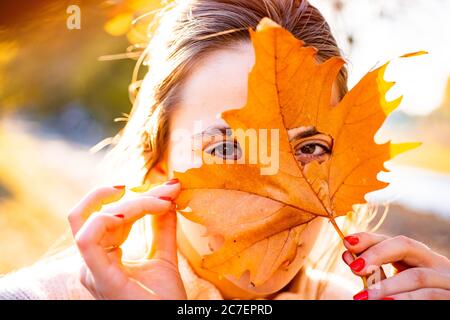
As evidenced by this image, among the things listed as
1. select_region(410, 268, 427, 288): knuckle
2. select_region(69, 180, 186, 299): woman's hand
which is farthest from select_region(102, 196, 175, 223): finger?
select_region(410, 268, 427, 288): knuckle

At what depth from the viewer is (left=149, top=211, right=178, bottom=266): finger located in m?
0.90

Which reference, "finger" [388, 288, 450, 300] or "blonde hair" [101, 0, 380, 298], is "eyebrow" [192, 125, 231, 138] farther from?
"finger" [388, 288, 450, 300]

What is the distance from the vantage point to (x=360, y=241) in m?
0.82

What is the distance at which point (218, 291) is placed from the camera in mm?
1283

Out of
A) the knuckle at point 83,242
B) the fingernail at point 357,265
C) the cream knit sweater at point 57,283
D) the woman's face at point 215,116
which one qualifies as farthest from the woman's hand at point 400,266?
the cream knit sweater at point 57,283

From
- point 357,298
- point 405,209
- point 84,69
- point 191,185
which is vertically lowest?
point 405,209

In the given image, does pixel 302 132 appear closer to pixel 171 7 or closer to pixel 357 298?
pixel 357 298

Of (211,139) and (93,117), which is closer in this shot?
(211,139)

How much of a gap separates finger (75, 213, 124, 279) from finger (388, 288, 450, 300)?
1.44 feet

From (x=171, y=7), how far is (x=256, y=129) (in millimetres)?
670

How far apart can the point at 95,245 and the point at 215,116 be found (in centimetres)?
35

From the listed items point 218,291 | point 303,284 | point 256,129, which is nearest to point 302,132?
point 256,129

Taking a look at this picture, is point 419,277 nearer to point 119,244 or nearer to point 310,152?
point 310,152

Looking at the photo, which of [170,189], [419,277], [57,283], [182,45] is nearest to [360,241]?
[419,277]
